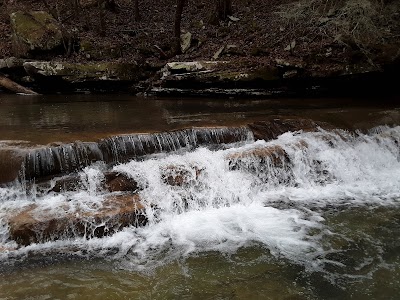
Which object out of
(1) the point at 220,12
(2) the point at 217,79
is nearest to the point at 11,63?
(2) the point at 217,79

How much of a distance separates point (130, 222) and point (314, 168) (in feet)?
13.3

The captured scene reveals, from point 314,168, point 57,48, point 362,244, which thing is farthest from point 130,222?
point 57,48

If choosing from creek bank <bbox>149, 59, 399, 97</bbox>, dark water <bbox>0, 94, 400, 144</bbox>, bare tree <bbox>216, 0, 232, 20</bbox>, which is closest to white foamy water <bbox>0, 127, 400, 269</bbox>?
dark water <bbox>0, 94, 400, 144</bbox>

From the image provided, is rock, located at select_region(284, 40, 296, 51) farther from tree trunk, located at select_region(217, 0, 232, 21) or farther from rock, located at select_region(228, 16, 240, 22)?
tree trunk, located at select_region(217, 0, 232, 21)

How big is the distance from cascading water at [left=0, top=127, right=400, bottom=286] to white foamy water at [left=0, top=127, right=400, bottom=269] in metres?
0.02

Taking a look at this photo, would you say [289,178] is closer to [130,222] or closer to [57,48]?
[130,222]

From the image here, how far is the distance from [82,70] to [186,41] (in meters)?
3.91

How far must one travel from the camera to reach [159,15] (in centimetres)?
1808

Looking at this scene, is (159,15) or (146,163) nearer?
(146,163)

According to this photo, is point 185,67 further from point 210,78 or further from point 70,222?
point 70,222

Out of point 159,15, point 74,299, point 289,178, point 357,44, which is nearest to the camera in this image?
point 74,299

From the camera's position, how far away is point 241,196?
7203 mm

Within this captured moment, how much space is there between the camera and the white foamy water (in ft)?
18.3

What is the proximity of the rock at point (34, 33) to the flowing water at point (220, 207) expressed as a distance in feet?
14.8
